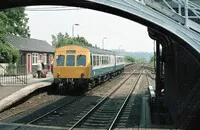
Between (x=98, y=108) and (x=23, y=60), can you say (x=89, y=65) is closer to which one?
(x=98, y=108)

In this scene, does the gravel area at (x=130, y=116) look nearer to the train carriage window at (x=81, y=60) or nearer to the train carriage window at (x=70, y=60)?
the train carriage window at (x=81, y=60)

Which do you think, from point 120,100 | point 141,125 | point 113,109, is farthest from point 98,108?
point 141,125

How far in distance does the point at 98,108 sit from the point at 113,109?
71 centimetres

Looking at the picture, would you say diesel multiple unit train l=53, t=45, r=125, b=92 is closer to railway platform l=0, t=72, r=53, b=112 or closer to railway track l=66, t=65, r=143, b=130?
railway platform l=0, t=72, r=53, b=112

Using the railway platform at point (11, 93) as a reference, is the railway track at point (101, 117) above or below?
below

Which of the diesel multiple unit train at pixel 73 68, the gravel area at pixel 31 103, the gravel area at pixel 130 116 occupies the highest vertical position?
the diesel multiple unit train at pixel 73 68

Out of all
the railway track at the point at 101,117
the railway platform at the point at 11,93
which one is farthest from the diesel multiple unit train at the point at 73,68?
the railway track at the point at 101,117

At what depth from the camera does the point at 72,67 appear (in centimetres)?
2620

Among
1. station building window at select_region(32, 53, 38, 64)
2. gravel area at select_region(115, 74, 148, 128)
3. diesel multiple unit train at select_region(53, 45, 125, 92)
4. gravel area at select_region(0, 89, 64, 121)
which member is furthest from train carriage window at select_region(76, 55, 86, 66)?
station building window at select_region(32, 53, 38, 64)

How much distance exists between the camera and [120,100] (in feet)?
77.7

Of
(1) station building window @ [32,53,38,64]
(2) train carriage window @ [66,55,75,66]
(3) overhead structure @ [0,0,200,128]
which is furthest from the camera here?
(1) station building window @ [32,53,38,64]

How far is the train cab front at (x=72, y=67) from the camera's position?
26016 millimetres

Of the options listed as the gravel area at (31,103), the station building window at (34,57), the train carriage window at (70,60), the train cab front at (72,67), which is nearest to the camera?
the gravel area at (31,103)

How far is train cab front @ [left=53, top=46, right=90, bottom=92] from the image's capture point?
1024 inches
